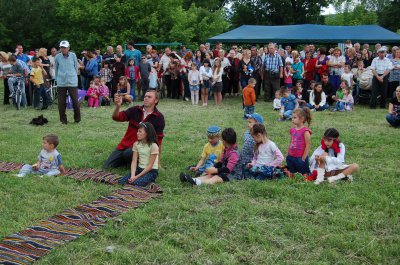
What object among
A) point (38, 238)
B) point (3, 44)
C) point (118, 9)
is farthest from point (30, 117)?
point (3, 44)

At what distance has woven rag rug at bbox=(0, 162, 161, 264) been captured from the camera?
4.14 metres

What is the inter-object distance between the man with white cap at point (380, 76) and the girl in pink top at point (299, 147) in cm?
787

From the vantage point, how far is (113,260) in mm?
4023

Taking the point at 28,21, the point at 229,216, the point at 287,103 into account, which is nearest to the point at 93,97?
the point at 287,103

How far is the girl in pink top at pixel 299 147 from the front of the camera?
6520 mm

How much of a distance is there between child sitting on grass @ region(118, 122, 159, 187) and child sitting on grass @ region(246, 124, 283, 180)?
4.19 ft

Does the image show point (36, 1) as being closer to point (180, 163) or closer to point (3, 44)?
point (3, 44)

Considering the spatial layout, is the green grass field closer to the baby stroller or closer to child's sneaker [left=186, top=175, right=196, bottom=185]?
child's sneaker [left=186, top=175, right=196, bottom=185]

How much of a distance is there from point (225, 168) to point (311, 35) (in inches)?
585

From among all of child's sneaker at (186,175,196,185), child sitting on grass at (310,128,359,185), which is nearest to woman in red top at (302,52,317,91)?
child sitting on grass at (310,128,359,185)

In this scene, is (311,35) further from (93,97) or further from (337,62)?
(93,97)

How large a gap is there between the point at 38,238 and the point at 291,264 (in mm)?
2268

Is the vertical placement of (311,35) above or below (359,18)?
below

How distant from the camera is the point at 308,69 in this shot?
1543 cm
